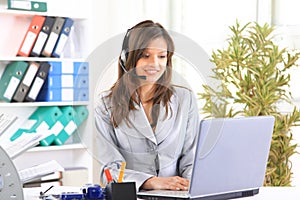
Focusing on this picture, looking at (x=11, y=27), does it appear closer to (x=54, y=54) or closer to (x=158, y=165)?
(x=54, y=54)

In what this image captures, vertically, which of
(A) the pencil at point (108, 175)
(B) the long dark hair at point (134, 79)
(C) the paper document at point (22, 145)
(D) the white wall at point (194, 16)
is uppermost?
(D) the white wall at point (194, 16)

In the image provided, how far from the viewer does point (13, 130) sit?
3.91 metres

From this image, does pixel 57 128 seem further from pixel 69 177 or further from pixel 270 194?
pixel 270 194

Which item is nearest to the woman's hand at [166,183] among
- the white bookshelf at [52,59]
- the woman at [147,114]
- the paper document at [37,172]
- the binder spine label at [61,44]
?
the woman at [147,114]

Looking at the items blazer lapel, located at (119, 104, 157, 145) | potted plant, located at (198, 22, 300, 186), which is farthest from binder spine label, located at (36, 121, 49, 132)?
blazer lapel, located at (119, 104, 157, 145)

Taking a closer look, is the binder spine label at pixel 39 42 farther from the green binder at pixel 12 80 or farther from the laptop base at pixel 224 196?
the laptop base at pixel 224 196

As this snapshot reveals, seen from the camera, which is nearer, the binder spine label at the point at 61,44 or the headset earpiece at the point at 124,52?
the headset earpiece at the point at 124,52

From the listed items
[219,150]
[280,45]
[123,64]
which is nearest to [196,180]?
[219,150]

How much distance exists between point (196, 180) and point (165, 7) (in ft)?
9.11

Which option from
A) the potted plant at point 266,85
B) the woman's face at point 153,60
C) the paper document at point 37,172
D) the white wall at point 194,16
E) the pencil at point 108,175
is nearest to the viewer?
the woman's face at point 153,60

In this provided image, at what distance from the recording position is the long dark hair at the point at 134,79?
150cm

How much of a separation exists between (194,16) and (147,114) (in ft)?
8.34

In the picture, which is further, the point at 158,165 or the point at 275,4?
the point at 275,4

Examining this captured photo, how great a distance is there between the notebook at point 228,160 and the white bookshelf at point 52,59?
2.19 metres
